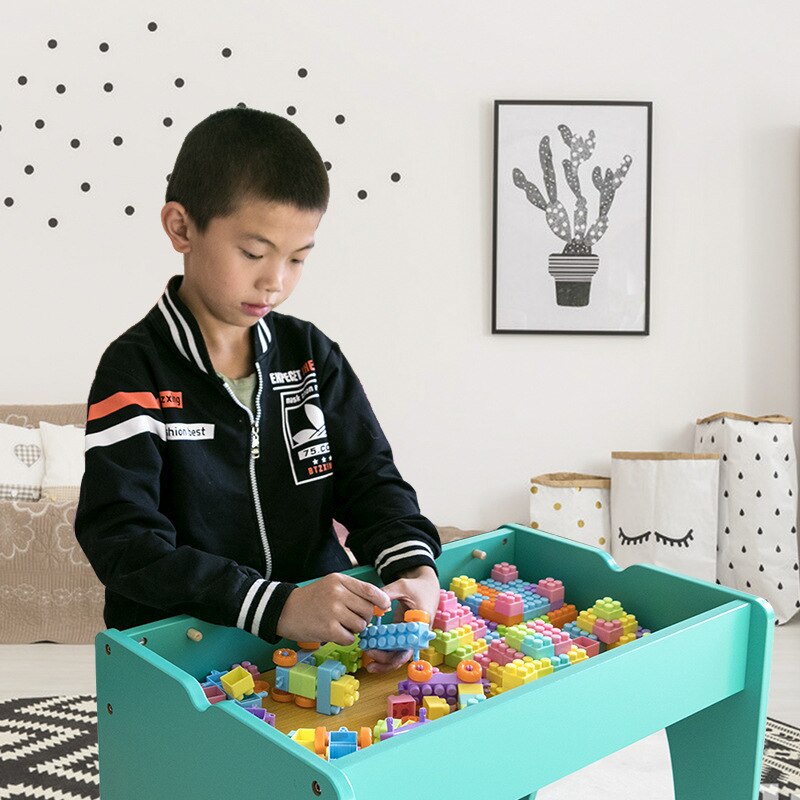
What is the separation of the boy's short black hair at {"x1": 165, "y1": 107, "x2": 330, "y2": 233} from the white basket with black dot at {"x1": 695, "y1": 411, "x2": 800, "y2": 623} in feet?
6.49

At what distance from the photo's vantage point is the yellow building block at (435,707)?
920 millimetres

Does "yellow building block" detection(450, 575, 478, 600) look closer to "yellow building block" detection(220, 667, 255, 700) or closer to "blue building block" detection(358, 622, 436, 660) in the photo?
"blue building block" detection(358, 622, 436, 660)

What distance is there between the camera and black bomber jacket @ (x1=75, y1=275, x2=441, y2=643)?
3.23ft

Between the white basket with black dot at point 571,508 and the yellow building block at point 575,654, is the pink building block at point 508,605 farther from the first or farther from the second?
the white basket with black dot at point 571,508

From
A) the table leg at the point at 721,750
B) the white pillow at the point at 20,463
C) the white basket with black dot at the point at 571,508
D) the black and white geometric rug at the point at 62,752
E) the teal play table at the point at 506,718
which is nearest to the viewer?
the teal play table at the point at 506,718

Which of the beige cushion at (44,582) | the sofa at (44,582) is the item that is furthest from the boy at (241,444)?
the beige cushion at (44,582)

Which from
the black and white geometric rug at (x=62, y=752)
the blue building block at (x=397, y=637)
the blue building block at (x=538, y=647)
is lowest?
the black and white geometric rug at (x=62, y=752)

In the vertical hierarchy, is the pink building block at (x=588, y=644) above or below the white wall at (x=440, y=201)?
below

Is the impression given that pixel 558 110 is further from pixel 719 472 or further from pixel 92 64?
pixel 92 64

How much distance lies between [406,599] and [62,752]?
4.00ft

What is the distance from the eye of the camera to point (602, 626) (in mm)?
1096

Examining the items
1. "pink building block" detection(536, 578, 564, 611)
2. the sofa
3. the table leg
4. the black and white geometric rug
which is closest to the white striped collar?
"pink building block" detection(536, 578, 564, 611)

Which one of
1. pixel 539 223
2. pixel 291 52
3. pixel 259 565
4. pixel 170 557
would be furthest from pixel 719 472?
pixel 170 557

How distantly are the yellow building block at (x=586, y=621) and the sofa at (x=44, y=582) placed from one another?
1496 mm
